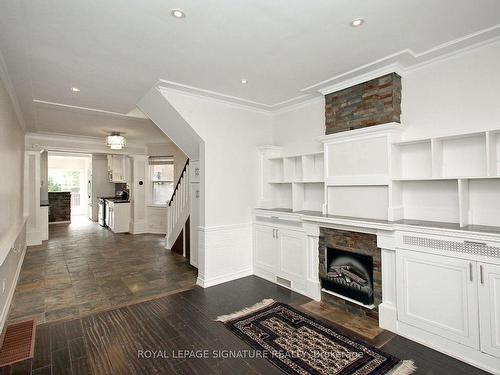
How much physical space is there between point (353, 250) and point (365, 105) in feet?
5.84

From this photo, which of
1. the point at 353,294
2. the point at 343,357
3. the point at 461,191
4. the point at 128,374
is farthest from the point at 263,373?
the point at 461,191

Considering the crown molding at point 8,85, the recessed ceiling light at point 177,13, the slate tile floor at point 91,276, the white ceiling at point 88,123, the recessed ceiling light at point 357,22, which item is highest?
the white ceiling at point 88,123

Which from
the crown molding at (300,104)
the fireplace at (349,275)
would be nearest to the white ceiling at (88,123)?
the crown molding at (300,104)

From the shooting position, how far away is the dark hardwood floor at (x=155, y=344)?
218 centimetres

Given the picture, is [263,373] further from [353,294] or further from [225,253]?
[225,253]

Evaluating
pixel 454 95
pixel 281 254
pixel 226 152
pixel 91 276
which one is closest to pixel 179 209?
pixel 91 276

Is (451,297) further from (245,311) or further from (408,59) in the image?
(408,59)

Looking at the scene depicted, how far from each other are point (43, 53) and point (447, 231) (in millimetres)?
4247

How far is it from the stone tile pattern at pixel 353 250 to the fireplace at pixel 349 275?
6 centimetres

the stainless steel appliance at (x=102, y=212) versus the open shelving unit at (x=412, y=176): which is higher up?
the open shelving unit at (x=412, y=176)

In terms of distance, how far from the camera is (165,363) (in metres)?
2.24

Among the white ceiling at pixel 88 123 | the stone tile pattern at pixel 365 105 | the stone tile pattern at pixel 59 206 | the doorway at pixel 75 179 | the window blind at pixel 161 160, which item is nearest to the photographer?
the stone tile pattern at pixel 365 105

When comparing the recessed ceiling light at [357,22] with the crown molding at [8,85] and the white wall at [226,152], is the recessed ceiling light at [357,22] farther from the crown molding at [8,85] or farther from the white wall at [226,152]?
the crown molding at [8,85]

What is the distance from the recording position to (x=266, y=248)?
4277 millimetres
